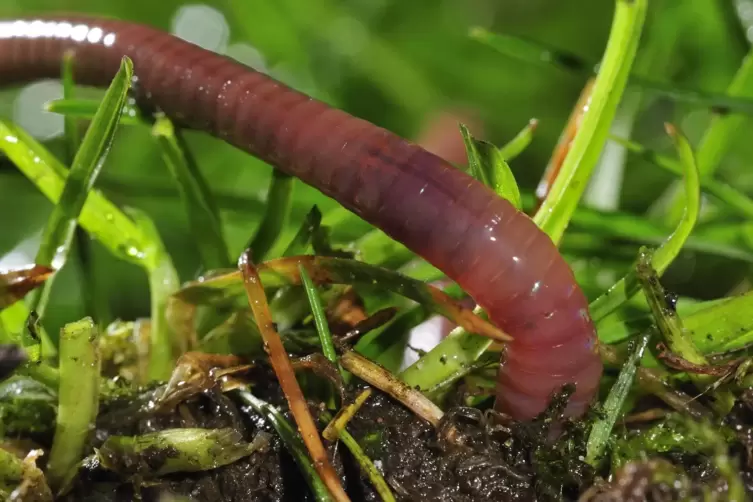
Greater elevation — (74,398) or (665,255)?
(665,255)

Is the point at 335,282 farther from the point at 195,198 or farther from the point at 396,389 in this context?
the point at 195,198

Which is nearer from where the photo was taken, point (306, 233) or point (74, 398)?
point (74, 398)

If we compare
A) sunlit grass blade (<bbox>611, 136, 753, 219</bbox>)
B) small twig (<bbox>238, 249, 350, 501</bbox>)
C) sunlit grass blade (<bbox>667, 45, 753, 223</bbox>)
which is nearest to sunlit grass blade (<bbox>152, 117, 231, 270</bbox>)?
small twig (<bbox>238, 249, 350, 501</bbox>)

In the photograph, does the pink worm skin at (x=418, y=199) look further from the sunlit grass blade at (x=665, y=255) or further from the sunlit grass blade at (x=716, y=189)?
the sunlit grass blade at (x=716, y=189)

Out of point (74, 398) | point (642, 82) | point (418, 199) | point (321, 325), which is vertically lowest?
point (74, 398)

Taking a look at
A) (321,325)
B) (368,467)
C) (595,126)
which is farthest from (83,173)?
(595,126)

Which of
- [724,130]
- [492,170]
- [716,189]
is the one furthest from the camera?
[724,130]

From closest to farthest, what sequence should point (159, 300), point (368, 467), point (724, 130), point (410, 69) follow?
point (368, 467) < point (159, 300) < point (724, 130) < point (410, 69)
